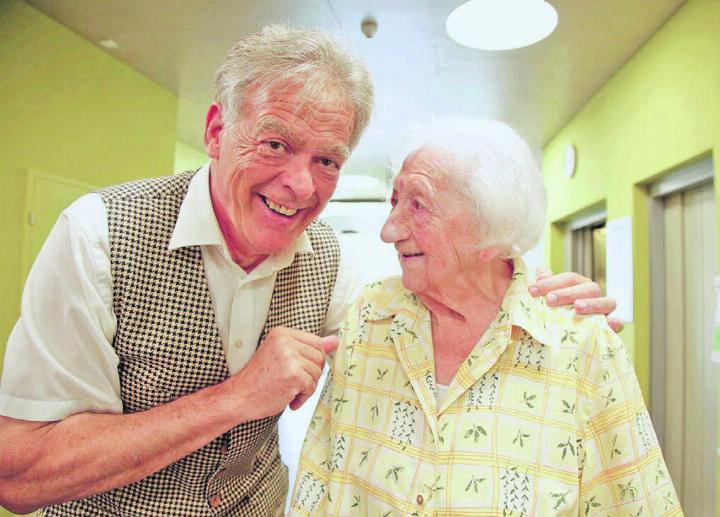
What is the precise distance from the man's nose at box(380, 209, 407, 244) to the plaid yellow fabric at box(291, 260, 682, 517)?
0.19 metres

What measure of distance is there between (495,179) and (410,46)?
2476mm

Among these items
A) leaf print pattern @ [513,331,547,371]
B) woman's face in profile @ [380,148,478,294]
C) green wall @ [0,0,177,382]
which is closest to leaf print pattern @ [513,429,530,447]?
leaf print pattern @ [513,331,547,371]

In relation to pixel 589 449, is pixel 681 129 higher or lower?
higher

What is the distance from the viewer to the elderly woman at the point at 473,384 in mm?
998

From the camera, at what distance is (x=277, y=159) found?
1119mm

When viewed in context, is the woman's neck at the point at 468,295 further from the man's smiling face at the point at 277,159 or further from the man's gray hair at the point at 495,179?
the man's smiling face at the point at 277,159

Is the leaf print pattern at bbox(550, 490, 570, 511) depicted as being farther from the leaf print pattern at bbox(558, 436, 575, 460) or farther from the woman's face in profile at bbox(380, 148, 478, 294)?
the woman's face in profile at bbox(380, 148, 478, 294)

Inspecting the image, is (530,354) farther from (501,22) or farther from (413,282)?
(501,22)

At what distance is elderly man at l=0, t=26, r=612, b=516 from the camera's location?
3.43 ft

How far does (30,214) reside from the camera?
9.47 ft

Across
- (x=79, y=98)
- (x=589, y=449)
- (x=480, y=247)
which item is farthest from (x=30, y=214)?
(x=589, y=449)

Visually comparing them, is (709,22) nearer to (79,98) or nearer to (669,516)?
(669,516)

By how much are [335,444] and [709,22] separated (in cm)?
263

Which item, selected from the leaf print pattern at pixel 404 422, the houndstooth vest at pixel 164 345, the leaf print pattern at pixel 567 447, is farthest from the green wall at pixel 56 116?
the leaf print pattern at pixel 567 447
